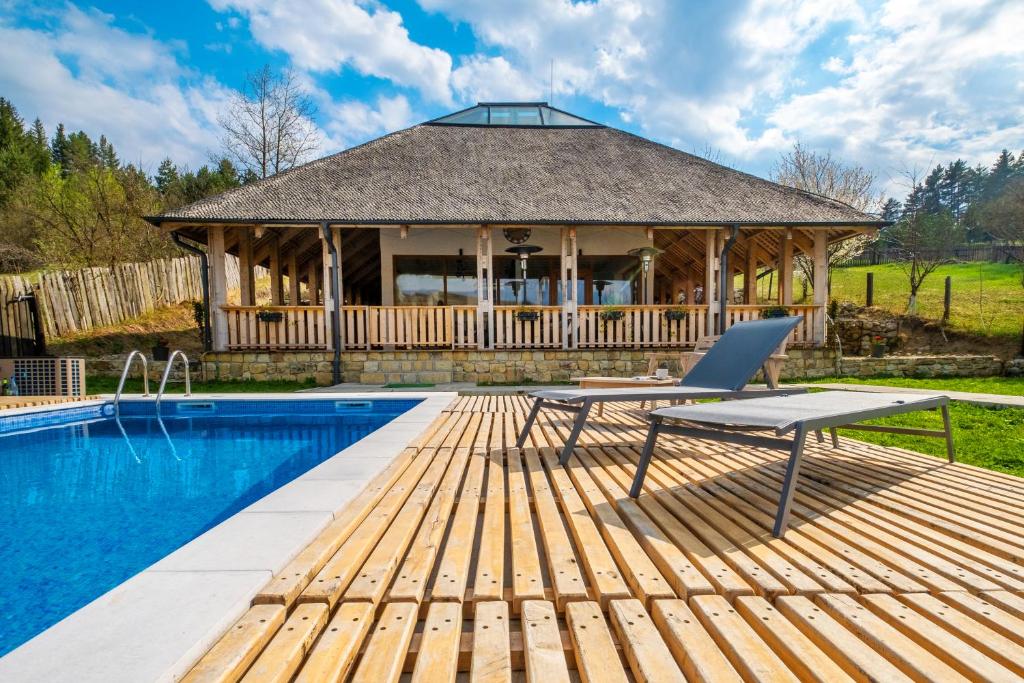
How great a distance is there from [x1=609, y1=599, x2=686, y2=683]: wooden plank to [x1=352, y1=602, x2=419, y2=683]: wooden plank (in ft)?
1.82

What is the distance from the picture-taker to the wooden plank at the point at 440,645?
42.3 inches

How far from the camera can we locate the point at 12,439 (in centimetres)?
548

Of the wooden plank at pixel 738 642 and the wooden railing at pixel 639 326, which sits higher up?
the wooden railing at pixel 639 326

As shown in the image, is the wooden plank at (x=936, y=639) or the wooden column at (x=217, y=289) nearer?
the wooden plank at (x=936, y=639)

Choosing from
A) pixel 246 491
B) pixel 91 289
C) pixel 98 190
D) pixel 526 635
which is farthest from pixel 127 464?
pixel 98 190

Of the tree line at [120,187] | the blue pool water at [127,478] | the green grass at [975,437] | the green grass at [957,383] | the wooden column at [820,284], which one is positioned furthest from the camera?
the tree line at [120,187]

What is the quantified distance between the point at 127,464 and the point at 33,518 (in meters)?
1.47

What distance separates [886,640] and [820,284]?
423 inches

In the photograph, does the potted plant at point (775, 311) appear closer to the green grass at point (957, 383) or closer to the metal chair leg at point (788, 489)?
the green grass at point (957, 383)

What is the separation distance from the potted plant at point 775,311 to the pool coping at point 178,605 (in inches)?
386

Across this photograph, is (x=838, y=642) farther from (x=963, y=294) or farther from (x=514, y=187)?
(x=963, y=294)

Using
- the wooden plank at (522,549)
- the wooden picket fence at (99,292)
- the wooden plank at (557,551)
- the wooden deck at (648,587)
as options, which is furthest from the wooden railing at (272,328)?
the wooden plank at (557,551)

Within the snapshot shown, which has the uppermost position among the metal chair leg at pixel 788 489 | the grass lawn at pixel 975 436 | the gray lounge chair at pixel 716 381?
the gray lounge chair at pixel 716 381

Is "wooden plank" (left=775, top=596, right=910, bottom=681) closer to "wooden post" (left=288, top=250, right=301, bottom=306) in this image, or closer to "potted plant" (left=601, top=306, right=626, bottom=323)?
"potted plant" (left=601, top=306, right=626, bottom=323)
